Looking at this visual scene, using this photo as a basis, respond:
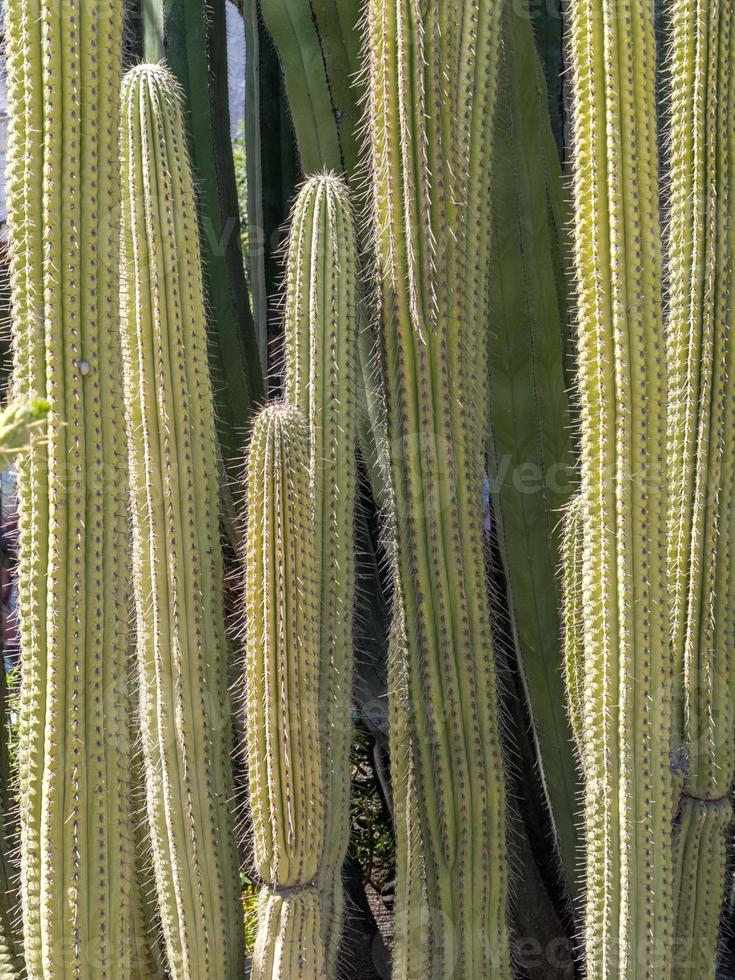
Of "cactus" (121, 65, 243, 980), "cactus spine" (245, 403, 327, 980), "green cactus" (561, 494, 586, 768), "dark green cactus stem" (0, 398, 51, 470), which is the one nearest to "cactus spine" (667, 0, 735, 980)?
"green cactus" (561, 494, 586, 768)

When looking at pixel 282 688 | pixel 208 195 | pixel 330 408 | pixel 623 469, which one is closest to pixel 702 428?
pixel 623 469

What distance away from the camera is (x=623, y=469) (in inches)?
87.8

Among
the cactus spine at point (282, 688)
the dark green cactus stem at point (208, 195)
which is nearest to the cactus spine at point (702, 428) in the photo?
the cactus spine at point (282, 688)

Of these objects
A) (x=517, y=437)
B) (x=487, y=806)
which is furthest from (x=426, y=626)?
(x=517, y=437)

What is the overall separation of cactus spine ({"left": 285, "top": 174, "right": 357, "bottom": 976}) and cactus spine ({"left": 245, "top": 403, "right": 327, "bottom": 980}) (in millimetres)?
196

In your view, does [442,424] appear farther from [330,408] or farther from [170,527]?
[170,527]

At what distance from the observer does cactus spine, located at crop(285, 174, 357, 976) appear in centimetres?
249

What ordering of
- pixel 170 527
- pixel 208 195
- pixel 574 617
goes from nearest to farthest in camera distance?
pixel 170 527, pixel 574 617, pixel 208 195

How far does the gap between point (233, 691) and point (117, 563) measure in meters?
0.80

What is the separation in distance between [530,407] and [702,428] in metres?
0.56

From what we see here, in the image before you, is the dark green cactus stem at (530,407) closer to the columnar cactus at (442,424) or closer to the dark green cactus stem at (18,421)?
the columnar cactus at (442,424)

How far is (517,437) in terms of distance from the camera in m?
2.99

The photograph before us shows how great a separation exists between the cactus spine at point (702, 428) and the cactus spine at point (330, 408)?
0.69 meters

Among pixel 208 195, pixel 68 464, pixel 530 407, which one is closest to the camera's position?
pixel 68 464
